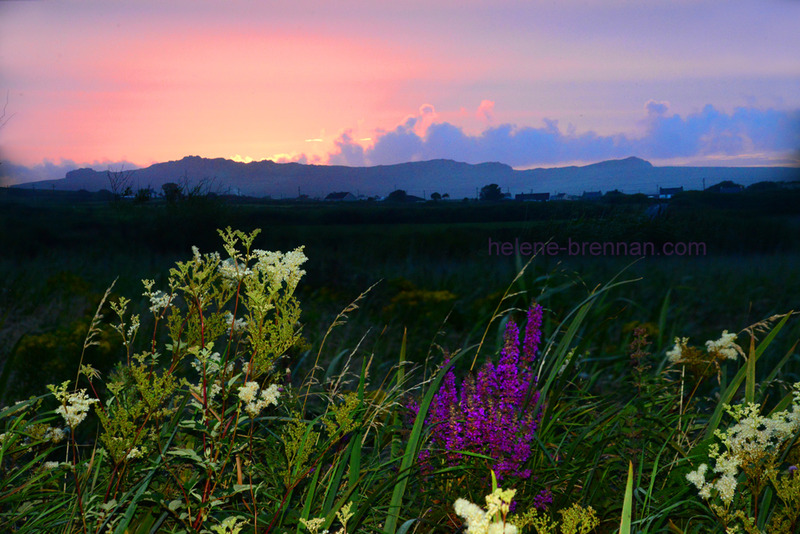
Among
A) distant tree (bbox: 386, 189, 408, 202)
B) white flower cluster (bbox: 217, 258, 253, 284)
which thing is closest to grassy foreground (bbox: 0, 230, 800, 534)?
white flower cluster (bbox: 217, 258, 253, 284)

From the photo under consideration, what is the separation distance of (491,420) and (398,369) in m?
→ 1.58

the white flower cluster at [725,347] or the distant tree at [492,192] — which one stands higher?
the distant tree at [492,192]

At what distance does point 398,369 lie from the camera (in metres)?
4.39

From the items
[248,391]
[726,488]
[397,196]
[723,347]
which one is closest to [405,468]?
[248,391]

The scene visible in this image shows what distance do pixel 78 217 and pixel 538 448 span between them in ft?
34.0

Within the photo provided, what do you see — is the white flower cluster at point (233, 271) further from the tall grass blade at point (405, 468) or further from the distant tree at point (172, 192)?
the distant tree at point (172, 192)

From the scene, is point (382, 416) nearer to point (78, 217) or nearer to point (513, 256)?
point (513, 256)

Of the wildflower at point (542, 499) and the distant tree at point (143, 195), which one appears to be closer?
the wildflower at point (542, 499)

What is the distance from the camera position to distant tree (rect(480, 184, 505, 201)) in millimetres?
10223

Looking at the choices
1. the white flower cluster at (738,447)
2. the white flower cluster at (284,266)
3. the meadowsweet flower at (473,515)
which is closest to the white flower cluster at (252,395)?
the white flower cluster at (284,266)

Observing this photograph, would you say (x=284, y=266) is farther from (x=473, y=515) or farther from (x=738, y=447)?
(x=738, y=447)

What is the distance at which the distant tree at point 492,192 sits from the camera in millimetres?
10223

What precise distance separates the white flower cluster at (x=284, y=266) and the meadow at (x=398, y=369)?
1 cm

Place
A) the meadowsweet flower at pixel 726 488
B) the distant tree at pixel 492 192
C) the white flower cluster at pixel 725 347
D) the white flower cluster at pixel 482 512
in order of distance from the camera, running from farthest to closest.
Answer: the distant tree at pixel 492 192 < the white flower cluster at pixel 725 347 < the meadowsweet flower at pixel 726 488 < the white flower cluster at pixel 482 512
